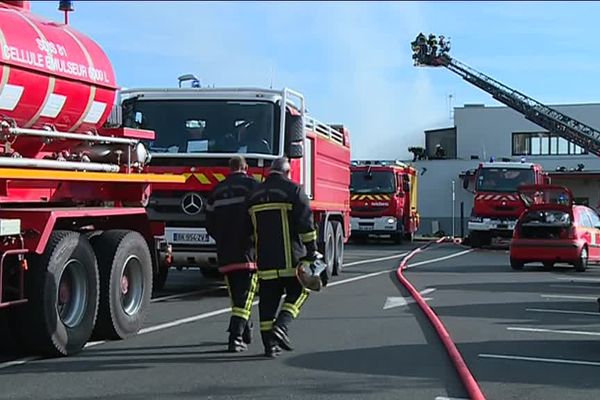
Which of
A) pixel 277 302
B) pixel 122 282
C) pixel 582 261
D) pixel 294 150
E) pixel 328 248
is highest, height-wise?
pixel 294 150

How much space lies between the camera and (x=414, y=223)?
35594mm

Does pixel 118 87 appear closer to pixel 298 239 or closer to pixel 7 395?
pixel 298 239

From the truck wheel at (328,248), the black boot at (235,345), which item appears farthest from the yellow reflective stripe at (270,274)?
the truck wheel at (328,248)

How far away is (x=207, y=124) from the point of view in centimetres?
1330

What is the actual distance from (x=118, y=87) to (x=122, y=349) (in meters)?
2.91

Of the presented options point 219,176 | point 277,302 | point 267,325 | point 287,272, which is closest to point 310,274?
point 287,272

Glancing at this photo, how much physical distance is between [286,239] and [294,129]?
494 centimetres

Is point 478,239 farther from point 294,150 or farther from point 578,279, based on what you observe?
point 294,150

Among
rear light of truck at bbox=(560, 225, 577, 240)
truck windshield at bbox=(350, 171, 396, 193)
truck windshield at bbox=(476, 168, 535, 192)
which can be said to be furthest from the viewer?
truck windshield at bbox=(350, 171, 396, 193)

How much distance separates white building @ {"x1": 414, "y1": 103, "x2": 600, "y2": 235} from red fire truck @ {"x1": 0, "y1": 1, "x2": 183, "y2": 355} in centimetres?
3095

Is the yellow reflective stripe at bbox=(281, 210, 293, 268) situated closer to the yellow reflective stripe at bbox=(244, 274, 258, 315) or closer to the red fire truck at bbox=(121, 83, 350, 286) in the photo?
the yellow reflective stripe at bbox=(244, 274, 258, 315)

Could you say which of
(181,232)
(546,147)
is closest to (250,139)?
(181,232)

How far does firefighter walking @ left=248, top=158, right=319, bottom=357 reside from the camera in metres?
8.25

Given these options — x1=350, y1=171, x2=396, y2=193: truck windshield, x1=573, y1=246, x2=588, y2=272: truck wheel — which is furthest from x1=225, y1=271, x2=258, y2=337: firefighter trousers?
x1=350, y1=171, x2=396, y2=193: truck windshield
